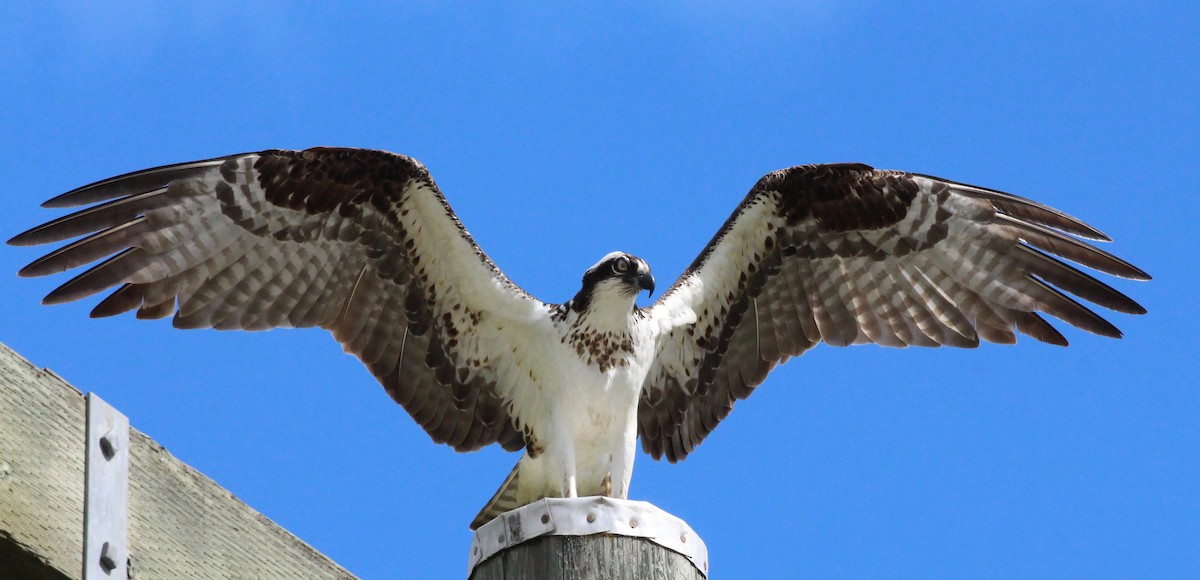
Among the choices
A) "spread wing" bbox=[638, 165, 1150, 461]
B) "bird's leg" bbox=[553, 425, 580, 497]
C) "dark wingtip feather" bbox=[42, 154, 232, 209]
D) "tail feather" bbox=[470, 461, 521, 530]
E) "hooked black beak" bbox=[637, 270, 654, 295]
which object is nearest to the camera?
"dark wingtip feather" bbox=[42, 154, 232, 209]

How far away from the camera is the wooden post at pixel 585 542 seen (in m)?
3.48

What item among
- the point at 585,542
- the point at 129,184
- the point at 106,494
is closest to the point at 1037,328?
the point at 585,542

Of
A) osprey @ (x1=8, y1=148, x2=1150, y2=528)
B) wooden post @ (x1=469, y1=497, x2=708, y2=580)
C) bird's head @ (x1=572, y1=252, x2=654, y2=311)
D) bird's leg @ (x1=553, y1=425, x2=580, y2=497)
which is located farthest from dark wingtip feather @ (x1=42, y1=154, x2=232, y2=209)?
wooden post @ (x1=469, y1=497, x2=708, y2=580)

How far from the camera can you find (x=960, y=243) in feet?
23.3

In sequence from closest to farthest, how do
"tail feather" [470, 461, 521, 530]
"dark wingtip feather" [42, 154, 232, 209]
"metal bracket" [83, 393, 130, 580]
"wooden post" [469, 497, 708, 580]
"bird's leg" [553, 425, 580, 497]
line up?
1. "metal bracket" [83, 393, 130, 580]
2. "wooden post" [469, 497, 708, 580]
3. "dark wingtip feather" [42, 154, 232, 209]
4. "bird's leg" [553, 425, 580, 497]
5. "tail feather" [470, 461, 521, 530]

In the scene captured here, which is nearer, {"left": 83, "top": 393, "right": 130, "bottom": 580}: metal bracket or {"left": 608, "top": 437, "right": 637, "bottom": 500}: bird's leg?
{"left": 83, "top": 393, "right": 130, "bottom": 580}: metal bracket

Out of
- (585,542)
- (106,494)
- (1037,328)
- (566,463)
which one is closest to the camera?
(106,494)

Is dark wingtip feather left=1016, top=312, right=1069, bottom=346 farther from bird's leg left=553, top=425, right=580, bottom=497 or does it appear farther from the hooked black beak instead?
bird's leg left=553, top=425, right=580, bottom=497

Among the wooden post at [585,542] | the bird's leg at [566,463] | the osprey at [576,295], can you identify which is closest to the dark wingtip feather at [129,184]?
the osprey at [576,295]

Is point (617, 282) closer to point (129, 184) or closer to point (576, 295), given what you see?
point (576, 295)

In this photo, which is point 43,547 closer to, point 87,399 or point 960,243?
point 87,399

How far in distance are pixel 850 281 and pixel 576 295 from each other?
6.04 ft

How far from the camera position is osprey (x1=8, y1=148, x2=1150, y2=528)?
5957 mm

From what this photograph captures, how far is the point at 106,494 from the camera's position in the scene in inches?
99.7
